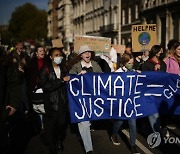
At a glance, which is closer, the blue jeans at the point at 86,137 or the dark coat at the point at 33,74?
the blue jeans at the point at 86,137

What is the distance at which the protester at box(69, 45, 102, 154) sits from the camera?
657 centimetres

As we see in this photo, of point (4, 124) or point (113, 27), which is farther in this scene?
point (113, 27)

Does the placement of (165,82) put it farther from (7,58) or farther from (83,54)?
(7,58)

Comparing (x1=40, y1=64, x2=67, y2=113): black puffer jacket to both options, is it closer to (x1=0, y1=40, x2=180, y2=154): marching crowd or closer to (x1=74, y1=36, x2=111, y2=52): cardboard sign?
(x1=0, y1=40, x2=180, y2=154): marching crowd

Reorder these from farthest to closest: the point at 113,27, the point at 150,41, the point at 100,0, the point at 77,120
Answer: the point at 100,0 < the point at 113,27 < the point at 150,41 < the point at 77,120

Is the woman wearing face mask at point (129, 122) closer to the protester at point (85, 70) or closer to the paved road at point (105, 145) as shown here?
the paved road at point (105, 145)

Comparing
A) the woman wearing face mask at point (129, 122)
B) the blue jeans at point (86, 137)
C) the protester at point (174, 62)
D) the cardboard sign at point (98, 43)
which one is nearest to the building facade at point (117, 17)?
the cardboard sign at point (98, 43)

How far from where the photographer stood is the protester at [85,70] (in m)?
6.57

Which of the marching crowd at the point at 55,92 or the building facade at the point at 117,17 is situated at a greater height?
the building facade at the point at 117,17

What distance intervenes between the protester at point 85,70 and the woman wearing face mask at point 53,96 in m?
0.29

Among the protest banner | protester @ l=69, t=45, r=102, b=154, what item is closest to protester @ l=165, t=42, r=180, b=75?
the protest banner

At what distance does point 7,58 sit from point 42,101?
4.99ft

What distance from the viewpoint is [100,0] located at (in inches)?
2697

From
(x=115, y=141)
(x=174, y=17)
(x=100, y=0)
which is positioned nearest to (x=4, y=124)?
(x=115, y=141)
